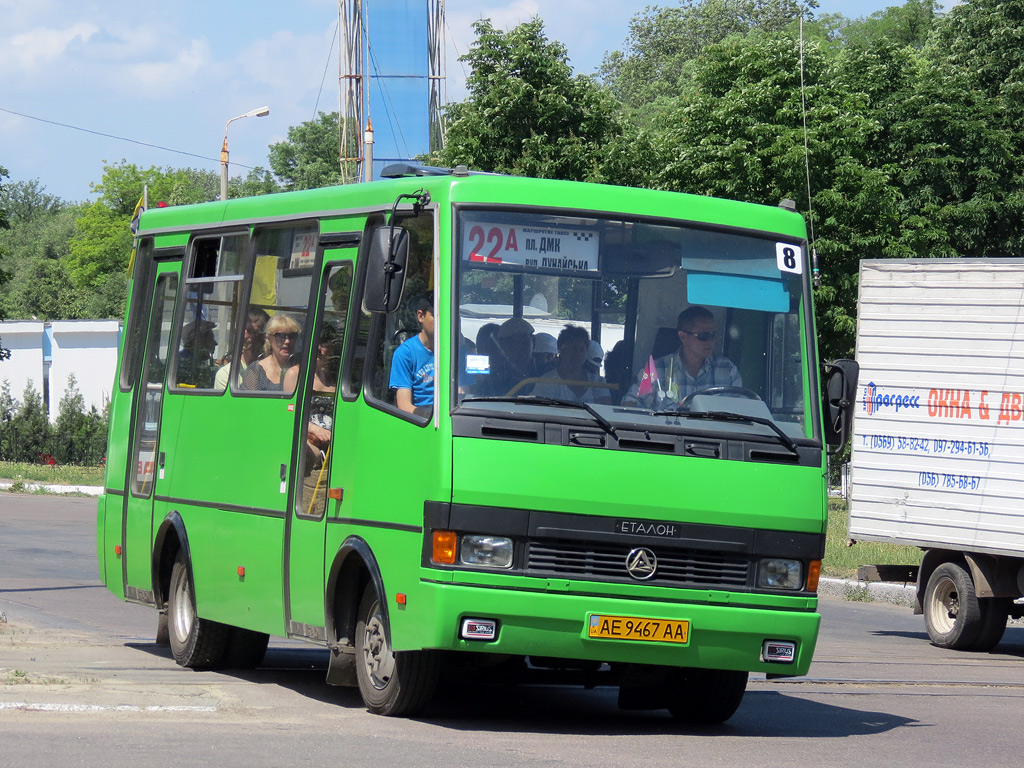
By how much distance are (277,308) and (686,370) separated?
2.99 m

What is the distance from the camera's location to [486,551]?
25.7ft

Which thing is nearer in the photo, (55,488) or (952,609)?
(952,609)

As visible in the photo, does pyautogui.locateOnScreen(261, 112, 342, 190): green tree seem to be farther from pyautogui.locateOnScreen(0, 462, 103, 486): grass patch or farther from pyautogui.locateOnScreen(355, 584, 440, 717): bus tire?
pyautogui.locateOnScreen(355, 584, 440, 717): bus tire

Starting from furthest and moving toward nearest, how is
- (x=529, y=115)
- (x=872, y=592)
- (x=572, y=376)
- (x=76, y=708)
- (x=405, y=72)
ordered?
(x=405, y=72) → (x=529, y=115) → (x=872, y=592) → (x=76, y=708) → (x=572, y=376)

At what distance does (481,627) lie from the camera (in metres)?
7.80

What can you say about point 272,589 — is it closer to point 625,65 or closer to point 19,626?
point 19,626

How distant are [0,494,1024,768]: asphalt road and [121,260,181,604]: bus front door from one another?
0.60m

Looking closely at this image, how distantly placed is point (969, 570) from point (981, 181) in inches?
1155

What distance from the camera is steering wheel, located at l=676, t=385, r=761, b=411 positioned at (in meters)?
8.33

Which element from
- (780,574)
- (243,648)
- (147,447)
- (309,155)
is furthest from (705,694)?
(309,155)

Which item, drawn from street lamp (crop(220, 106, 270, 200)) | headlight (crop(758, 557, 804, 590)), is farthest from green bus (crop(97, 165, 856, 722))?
street lamp (crop(220, 106, 270, 200))

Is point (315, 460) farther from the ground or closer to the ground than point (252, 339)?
closer to the ground

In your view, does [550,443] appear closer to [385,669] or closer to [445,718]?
[385,669]

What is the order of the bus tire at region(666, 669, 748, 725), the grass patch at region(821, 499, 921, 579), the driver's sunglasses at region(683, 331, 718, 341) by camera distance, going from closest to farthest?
the driver's sunglasses at region(683, 331, 718, 341) → the bus tire at region(666, 669, 748, 725) → the grass patch at region(821, 499, 921, 579)
